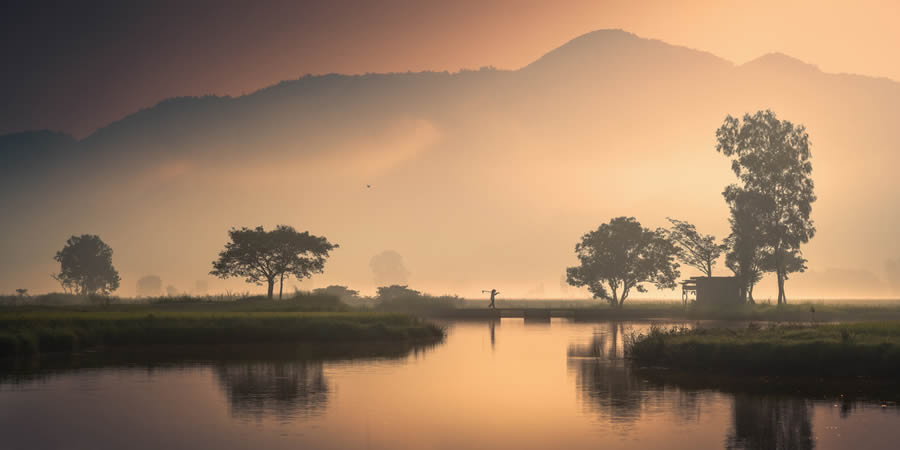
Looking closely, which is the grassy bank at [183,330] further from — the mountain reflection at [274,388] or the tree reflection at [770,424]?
the tree reflection at [770,424]

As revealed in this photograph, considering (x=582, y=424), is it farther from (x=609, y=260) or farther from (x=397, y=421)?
(x=609, y=260)

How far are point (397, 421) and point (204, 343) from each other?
3936 centimetres

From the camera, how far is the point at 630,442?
25812 millimetres

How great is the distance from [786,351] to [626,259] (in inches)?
3919

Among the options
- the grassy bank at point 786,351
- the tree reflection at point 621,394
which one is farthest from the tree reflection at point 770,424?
the grassy bank at point 786,351

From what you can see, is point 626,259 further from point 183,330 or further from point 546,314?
point 183,330

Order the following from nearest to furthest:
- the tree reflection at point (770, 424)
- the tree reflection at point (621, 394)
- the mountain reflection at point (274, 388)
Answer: the tree reflection at point (770, 424), the tree reflection at point (621, 394), the mountain reflection at point (274, 388)

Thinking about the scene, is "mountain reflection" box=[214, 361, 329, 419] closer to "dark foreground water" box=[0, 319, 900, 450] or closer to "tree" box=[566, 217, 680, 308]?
"dark foreground water" box=[0, 319, 900, 450]

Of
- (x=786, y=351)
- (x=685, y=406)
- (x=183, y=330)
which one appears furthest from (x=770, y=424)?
Result: (x=183, y=330)

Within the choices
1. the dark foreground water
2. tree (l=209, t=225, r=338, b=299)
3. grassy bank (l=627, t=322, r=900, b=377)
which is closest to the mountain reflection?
the dark foreground water

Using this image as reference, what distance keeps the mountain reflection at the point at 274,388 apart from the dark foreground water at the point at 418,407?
0.09m

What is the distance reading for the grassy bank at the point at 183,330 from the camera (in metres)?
58.2

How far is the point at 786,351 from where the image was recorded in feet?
141

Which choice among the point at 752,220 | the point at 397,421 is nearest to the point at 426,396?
the point at 397,421
